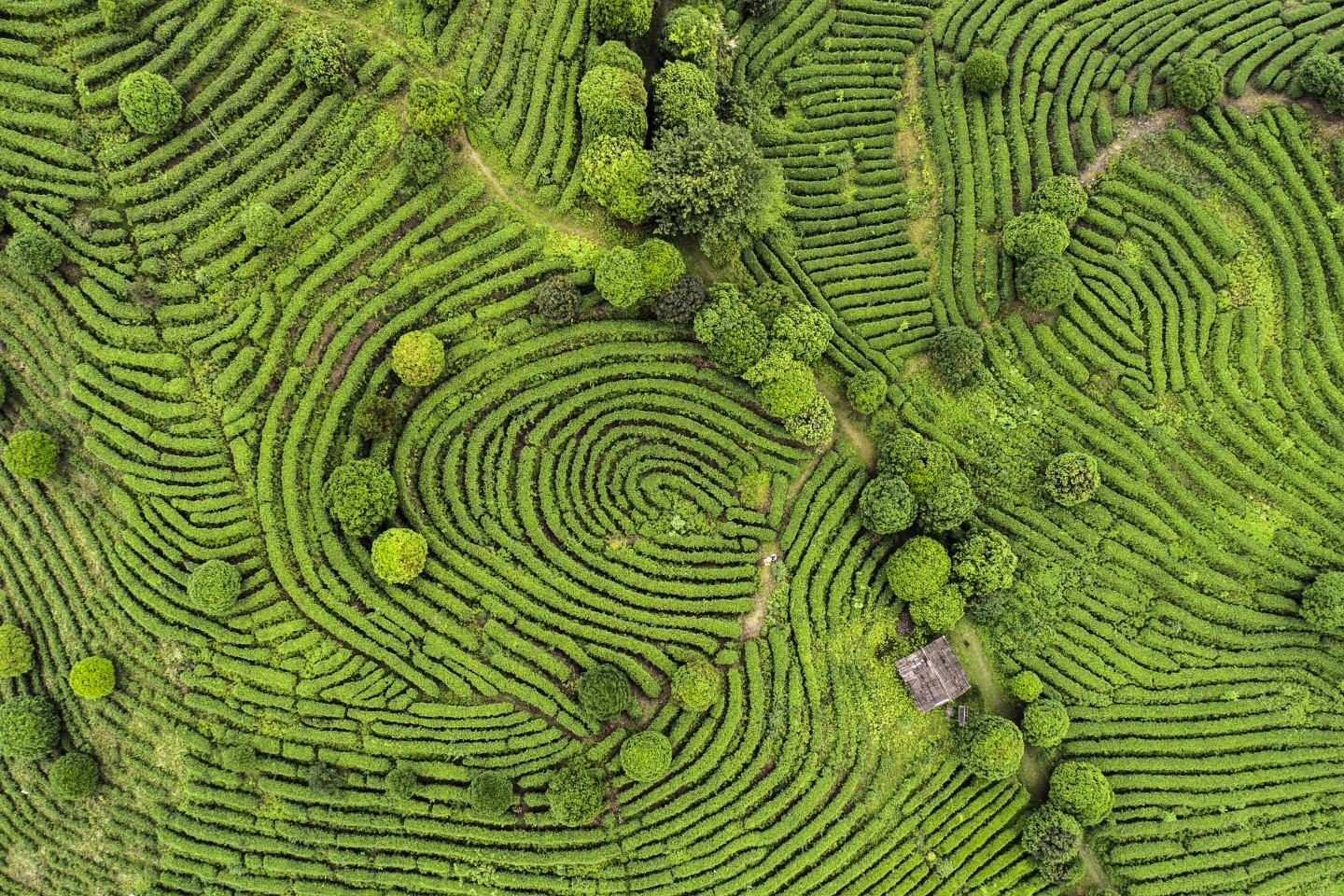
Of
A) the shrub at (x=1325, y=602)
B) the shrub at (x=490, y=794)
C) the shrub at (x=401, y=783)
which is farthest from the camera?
the shrub at (x=1325, y=602)

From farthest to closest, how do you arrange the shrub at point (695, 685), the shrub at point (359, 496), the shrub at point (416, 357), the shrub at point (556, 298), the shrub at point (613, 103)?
the shrub at point (613, 103) < the shrub at point (556, 298) < the shrub at point (416, 357) < the shrub at point (695, 685) < the shrub at point (359, 496)

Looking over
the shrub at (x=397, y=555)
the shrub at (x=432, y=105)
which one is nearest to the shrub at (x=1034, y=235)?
the shrub at (x=432, y=105)

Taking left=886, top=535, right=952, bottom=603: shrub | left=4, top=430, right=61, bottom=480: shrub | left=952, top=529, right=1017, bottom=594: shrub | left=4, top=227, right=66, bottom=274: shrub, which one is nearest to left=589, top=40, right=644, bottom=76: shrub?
left=4, top=227, right=66, bottom=274: shrub

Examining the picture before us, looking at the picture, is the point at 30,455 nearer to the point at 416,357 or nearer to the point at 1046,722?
the point at 416,357

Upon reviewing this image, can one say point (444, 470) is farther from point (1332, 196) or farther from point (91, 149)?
point (1332, 196)

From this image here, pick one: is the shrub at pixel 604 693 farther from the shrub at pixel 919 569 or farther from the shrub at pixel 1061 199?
the shrub at pixel 1061 199
